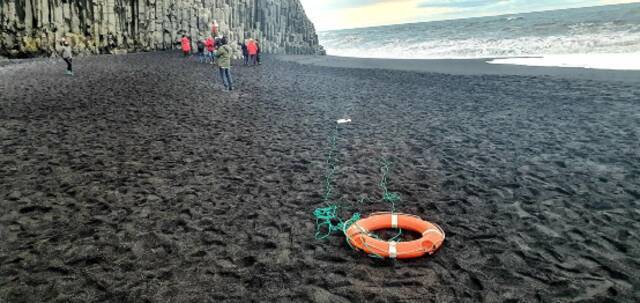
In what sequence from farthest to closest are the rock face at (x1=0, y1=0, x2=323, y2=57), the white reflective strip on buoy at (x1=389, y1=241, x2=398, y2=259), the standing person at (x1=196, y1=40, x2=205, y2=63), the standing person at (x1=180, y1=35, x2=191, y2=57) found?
the standing person at (x1=180, y1=35, x2=191, y2=57) < the rock face at (x1=0, y1=0, x2=323, y2=57) < the standing person at (x1=196, y1=40, x2=205, y2=63) < the white reflective strip on buoy at (x1=389, y1=241, x2=398, y2=259)

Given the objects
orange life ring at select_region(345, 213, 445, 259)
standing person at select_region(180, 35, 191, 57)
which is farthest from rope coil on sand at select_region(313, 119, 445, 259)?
standing person at select_region(180, 35, 191, 57)

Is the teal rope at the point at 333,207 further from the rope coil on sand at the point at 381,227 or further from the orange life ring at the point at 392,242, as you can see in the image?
the orange life ring at the point at 392,242

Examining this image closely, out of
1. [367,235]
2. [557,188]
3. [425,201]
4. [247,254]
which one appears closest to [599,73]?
[557,188]

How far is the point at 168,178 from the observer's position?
7.05 meters

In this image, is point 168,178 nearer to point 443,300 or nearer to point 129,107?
point 443,300

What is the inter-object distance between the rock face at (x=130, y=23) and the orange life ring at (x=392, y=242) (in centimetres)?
3473

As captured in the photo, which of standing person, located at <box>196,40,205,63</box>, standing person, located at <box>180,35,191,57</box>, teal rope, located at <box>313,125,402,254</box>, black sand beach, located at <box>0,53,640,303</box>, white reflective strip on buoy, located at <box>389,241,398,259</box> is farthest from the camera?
standing person, located at <box>180,35,191,57</box>

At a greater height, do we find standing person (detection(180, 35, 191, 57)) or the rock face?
the rock face

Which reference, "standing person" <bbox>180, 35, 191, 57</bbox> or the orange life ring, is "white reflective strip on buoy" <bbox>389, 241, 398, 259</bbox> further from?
"standing person" <bbox>180, 35, 191, 57</bbox>

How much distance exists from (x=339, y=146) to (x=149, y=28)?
33.4 meters

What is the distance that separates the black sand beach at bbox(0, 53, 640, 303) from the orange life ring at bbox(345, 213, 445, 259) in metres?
0.13

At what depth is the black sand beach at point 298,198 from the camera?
4086 mm

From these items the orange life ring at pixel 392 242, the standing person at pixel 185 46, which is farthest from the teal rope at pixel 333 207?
the standing person at pixel 185 46

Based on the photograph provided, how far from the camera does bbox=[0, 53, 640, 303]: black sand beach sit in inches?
161
